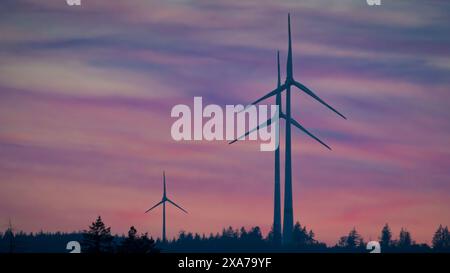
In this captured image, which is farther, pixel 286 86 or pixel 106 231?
pixel 106 231
